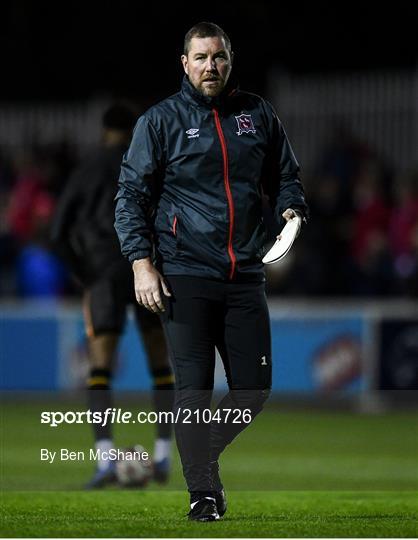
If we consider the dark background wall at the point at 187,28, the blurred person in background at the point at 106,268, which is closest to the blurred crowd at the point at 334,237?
the dark background wall at the point at 187,28

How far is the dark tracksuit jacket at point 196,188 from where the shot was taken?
7.99 meters

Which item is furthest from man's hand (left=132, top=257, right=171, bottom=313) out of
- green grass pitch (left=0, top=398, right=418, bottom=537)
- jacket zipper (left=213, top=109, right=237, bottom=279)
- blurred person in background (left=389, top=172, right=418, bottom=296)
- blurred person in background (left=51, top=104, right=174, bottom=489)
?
blurred person in background (left=389, top=172, right=418, bottom=296)

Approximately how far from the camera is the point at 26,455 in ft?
41.8

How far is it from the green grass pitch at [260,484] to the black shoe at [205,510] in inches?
3.0

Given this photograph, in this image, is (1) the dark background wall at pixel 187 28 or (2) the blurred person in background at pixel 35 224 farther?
(1) the dark background wall at pixel 187 28

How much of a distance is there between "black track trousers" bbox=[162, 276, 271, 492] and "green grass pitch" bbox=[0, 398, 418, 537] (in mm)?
405

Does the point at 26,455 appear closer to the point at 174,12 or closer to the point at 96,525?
the point at 96,525

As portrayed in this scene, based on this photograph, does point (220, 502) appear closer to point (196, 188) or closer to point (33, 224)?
point (196, 188)

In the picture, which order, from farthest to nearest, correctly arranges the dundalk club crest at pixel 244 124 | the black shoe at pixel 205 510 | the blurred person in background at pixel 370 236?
the blurred person in background at pixel 370 236
the dundalk club crest at pixel 244 124
the black shoe at pixel 205 510

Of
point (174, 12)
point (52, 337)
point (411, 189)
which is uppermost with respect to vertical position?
point (174, 12)

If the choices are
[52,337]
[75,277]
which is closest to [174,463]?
[75,277]

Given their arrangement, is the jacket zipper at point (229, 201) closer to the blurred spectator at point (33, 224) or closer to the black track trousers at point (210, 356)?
the black track trousers at point (210, 356)

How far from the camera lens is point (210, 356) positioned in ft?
26.5

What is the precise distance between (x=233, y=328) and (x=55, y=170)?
12.6 metres
